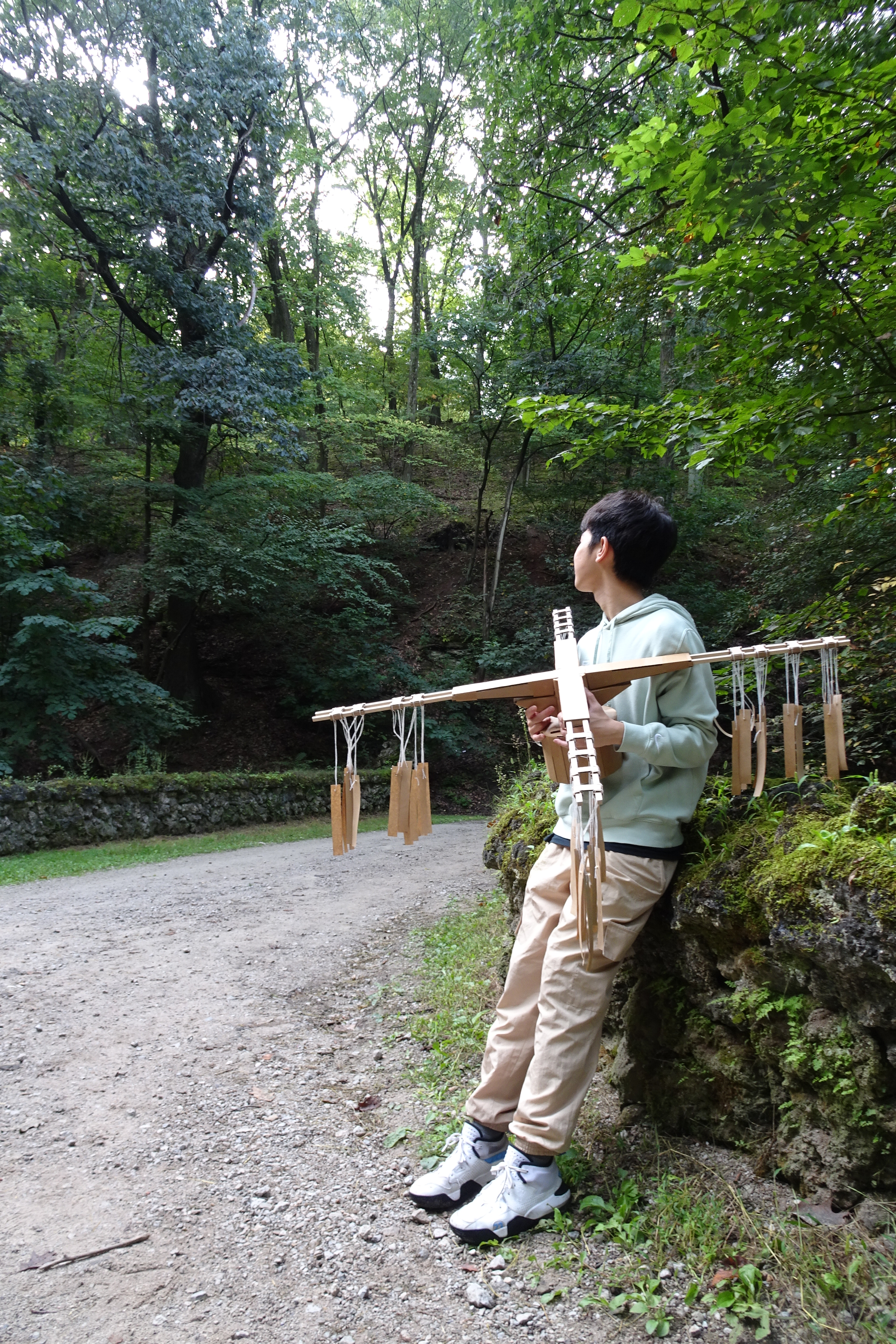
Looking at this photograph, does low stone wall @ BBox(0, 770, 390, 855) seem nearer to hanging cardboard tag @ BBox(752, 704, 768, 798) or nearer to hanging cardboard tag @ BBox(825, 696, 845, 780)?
hanging cardboard tag @ BBox(752, 704, 768, 798)

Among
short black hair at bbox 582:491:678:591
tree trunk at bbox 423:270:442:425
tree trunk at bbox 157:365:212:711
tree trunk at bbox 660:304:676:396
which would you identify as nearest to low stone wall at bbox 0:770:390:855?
tree trunk at bbox 157:365:212:711

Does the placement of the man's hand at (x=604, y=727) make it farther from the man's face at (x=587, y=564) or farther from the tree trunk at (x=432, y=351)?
the tree trunk at (x=432, y=351)

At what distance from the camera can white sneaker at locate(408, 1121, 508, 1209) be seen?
2354 millimetres

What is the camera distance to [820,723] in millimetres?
5281

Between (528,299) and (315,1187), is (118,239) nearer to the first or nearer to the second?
(528,299)

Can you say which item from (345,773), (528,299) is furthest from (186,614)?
(345,773)

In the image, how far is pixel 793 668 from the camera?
7.62 feet

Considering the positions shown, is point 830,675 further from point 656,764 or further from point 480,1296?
point 480,1296

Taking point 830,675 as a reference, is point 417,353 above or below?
above

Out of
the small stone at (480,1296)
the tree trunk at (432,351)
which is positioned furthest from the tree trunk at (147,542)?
the small stone at (480,1296)

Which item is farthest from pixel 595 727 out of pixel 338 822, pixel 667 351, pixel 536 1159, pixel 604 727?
pixel 667 351

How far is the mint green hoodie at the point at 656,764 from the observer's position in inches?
87.7

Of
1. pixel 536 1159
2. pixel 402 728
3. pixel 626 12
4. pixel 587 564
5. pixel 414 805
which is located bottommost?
pixel 536 1159

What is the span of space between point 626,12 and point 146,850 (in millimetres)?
9357
